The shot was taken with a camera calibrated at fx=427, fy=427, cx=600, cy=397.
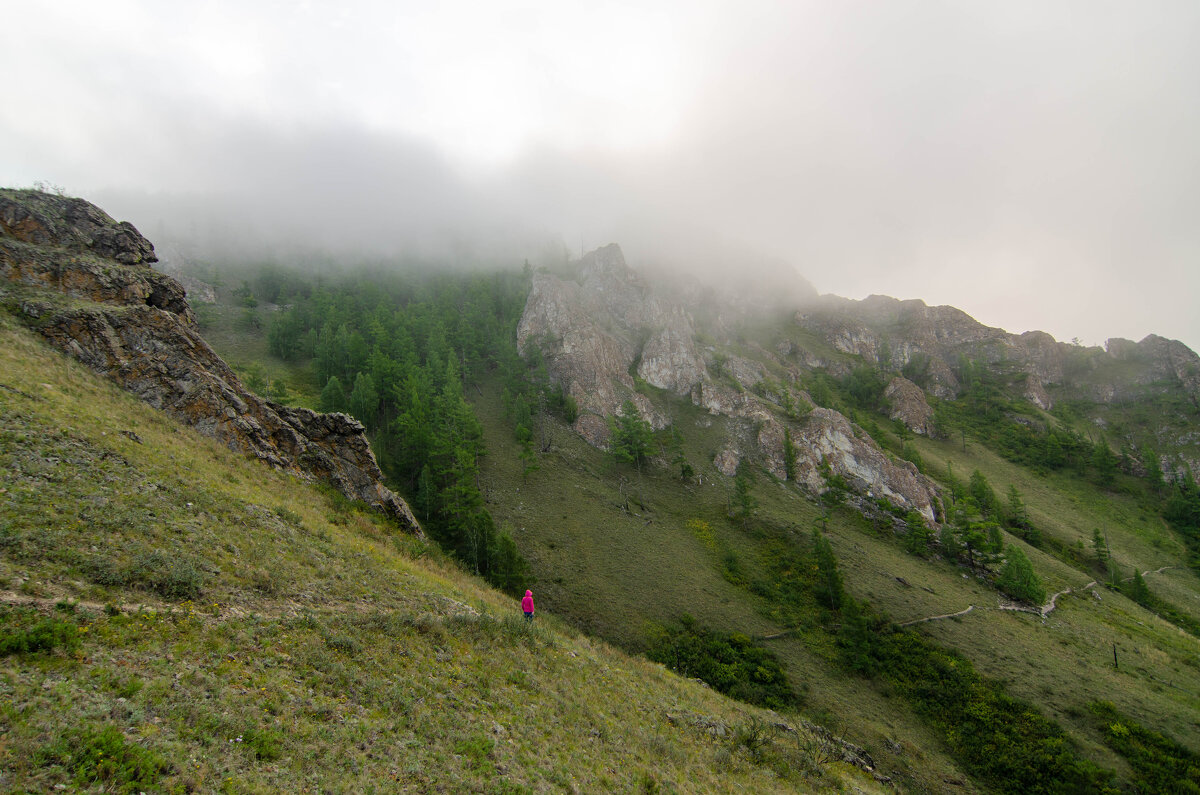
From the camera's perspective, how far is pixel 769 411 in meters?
87.9

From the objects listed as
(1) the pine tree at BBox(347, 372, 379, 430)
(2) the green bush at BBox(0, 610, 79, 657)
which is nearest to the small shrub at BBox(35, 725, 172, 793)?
(2) the green bush at BBox(0, 610, 79, 657)

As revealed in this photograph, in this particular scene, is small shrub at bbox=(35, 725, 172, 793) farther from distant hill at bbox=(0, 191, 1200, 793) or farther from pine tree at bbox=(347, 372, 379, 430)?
pine tree at bbox=(347, 372, 379, 430)

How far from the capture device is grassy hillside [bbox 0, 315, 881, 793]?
8047mm

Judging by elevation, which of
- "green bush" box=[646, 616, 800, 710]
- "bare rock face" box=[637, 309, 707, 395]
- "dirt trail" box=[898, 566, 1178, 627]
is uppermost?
"bare rock face" box=[637, 309, 707, 395]

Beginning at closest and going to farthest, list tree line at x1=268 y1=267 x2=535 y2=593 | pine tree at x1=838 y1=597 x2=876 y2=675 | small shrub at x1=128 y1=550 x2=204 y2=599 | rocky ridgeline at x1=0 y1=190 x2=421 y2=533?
small shrub at x1=128 y1=550 x2=204 y2=599, rocky ridgeline at x1=0 y1=190 x2=421 y2=533, pine tree at x1=838 y1=597 x2=876 y2=675, tree line at x1=268 y1=267 x2=535 y2=593

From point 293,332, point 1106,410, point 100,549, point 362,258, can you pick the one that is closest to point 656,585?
point 100,549

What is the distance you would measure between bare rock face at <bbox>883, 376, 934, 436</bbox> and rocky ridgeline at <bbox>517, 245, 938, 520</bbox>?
1.10 ft

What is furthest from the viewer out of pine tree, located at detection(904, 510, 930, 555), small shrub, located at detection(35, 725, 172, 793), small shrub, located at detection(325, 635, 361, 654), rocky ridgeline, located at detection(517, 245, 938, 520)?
rocky ridgeline, located at detection(517, 245, 938, 520)

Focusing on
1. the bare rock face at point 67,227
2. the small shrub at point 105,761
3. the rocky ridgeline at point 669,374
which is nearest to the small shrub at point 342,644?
the small shrub at point 105,761

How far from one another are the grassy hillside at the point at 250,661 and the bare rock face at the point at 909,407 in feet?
339

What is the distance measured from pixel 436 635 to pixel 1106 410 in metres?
177

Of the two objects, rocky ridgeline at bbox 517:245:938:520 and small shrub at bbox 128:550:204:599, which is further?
rocky ridgeline at bbox 517:245:938:520

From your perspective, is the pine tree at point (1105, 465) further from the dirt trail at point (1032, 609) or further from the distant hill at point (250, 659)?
the distant hill at point (250, 659)

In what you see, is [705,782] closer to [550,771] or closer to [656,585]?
[550,771]
